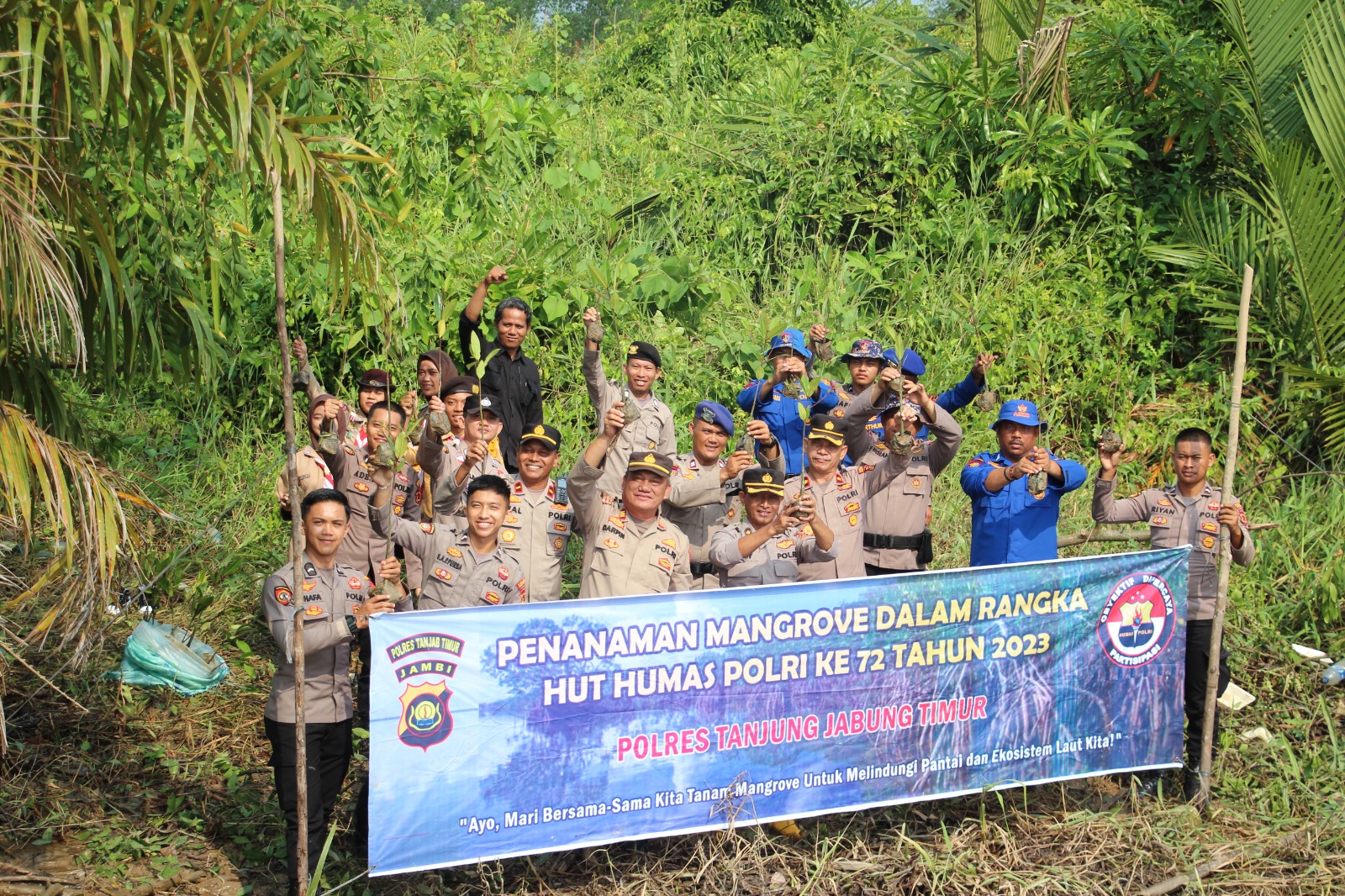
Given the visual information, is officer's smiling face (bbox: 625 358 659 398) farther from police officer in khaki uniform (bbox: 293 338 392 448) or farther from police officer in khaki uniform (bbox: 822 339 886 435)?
police officer in khaki uniform (bbox: 293 338 392 448)

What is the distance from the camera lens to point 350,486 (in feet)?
21.2

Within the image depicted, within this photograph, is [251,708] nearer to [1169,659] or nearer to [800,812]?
[800,812]

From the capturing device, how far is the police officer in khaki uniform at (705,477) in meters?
6.37

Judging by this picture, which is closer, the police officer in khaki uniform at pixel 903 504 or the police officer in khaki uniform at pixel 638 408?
the police officer in khaki uniform at pixel 903 504

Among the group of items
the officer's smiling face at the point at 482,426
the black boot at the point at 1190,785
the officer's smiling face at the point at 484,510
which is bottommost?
the black boot at the point at 1190,785

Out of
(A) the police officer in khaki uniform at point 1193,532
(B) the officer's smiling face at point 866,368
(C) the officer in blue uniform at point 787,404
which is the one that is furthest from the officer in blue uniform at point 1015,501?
(C) the officer in blue uniform at point 787,404

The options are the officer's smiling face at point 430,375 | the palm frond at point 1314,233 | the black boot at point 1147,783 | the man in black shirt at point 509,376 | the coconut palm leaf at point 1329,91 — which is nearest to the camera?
the black boot at point 1147,783

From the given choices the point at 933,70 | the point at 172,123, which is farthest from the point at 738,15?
the point at 172,123

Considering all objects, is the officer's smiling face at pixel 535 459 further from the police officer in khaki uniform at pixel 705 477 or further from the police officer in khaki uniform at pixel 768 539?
the police officer in khaki uniform at pixel 768 539

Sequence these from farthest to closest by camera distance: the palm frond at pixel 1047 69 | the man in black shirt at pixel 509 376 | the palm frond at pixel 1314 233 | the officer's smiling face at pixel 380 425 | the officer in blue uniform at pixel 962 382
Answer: the palm frond at pixel 1047 69
the palm frond at pixel 1314 233
the man in black shirt at pixel 509 376
the officer in blue uniform at pixel 962 382
the officer's smiling face at pixel 380 425

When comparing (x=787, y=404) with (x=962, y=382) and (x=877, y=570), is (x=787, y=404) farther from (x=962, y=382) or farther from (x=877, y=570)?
(x=877, y=570)

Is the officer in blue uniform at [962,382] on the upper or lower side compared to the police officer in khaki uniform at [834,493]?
upper

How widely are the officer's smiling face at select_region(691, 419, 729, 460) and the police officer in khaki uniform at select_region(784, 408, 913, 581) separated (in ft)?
1.38

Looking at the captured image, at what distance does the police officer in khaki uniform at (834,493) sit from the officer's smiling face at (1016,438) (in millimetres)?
526
